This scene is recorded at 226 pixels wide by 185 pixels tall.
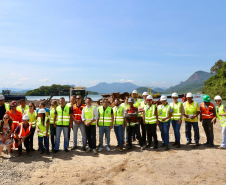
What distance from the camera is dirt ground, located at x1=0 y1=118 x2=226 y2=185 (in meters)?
5.06

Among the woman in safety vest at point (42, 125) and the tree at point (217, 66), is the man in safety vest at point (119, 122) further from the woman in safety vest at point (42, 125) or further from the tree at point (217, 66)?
the tree at point (217, 66)

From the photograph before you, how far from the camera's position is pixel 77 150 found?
761 cm

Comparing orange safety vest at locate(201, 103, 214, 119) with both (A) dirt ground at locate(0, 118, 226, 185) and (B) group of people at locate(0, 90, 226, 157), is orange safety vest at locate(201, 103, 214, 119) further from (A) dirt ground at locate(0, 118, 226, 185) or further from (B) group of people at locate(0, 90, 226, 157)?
(A) dirt ground at locate(0, 118, 226, 185)

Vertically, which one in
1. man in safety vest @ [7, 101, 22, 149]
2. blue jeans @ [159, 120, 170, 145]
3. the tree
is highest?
the tree

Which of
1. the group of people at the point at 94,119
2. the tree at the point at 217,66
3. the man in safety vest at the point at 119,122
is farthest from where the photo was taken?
the tree at the point at 217,66

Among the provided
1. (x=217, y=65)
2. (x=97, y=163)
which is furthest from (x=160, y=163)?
(x=217, y=65)

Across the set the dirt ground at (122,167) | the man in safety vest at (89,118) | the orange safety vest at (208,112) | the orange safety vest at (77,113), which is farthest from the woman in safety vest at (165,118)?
the orange safety vest at (77,113)

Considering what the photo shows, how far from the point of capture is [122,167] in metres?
5.91

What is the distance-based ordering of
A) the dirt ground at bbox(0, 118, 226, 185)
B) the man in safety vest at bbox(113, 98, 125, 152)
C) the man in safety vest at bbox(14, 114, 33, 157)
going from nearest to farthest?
the dirt ground at bbox(0, 118, 226, 185), the man in safety vest at bbox(14, 114, 33, 157), the man in safety vest at bbox(113, 98, 125, 152)

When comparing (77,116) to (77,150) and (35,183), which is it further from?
(35,183)

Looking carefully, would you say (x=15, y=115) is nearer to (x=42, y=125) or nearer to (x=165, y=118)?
(x=42, y=125)

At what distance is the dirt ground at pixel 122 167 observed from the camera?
5.06 meters

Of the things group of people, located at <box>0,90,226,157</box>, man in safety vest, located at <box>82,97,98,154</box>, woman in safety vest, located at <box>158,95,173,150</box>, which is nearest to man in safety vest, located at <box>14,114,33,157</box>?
group of people, located at <box>0,90,226,157</box>


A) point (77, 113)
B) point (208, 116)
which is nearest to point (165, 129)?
point (208, 116)
